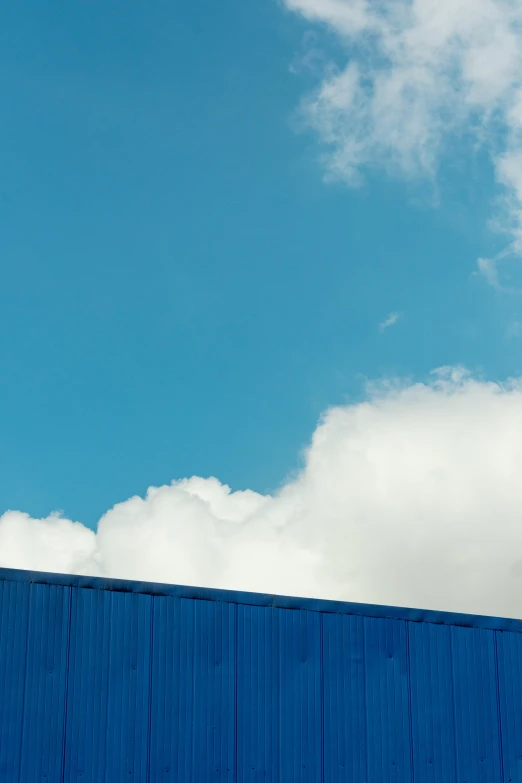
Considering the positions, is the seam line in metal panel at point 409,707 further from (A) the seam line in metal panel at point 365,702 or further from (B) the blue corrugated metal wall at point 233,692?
(A) the seam line in metal panel at point 365,702

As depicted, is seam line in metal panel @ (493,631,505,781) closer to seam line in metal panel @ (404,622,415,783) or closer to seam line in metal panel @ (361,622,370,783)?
seam line in metal panel @ (404,622,415,783)

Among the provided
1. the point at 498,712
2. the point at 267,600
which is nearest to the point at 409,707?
the point at 498,712

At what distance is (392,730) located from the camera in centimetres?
1528

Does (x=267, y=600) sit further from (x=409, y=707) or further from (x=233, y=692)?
(x=409, y=707)

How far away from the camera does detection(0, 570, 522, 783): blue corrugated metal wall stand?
13945mm

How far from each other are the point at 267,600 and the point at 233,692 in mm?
1535

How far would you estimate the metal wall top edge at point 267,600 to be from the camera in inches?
567

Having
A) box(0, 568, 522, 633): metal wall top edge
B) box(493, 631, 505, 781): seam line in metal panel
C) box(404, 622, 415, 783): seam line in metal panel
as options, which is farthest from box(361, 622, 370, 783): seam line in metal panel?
box(493, 631, 505, 781): seam line in metal panel

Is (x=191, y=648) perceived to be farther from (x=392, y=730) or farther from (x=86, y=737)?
(x=392, y=730)

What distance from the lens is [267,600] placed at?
15.2 metres

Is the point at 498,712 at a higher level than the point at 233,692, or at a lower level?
lower

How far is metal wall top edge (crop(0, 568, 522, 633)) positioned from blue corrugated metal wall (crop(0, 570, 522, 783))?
26 mm

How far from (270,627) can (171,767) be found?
8.52 ft

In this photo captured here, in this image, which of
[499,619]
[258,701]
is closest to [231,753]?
[258,701]
